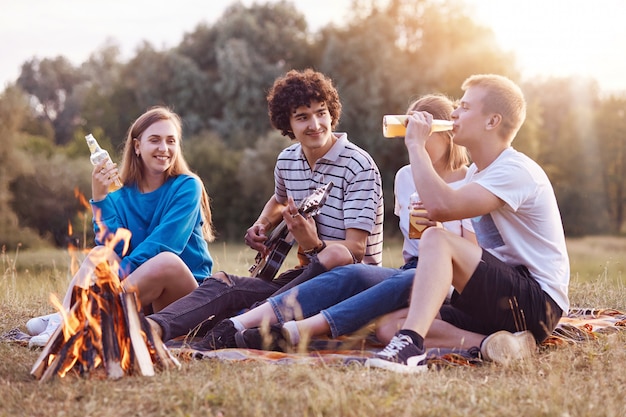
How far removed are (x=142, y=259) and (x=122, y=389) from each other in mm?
1799

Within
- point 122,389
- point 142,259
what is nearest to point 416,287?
point 122,389

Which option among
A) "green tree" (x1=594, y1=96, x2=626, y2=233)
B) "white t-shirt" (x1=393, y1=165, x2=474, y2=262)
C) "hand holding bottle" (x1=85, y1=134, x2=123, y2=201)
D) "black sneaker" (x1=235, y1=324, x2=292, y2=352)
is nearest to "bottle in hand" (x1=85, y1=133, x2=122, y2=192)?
"hand holding bottle" (x1=85, y1=134, x2=123, y2=201)

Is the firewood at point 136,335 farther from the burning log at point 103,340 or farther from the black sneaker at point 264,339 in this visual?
the black sneaker at point 264,339

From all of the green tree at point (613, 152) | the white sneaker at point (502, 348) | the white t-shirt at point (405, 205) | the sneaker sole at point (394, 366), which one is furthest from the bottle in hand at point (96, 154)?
the green tree at point (613, 152)

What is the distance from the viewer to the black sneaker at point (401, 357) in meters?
3.77

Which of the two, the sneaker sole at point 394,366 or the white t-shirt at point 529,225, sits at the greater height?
the white t-shirt at point 529,225

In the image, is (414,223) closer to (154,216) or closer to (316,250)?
(316,250)

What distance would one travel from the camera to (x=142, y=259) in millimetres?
5168

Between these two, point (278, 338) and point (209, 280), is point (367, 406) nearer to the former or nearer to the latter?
point (278, 338)

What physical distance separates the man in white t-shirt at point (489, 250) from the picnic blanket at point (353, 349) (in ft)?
0.62

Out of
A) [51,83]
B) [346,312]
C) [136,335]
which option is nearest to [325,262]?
[346,312]

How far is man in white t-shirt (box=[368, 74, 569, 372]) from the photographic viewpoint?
3941 millimetres

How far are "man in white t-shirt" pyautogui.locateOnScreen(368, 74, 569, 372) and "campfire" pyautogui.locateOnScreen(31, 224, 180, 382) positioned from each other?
114 cm

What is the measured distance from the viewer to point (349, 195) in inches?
214
